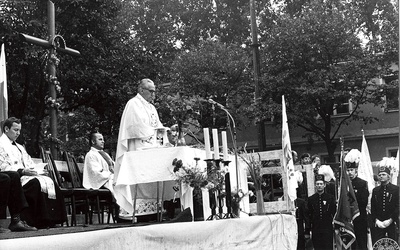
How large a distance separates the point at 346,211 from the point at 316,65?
1745cm

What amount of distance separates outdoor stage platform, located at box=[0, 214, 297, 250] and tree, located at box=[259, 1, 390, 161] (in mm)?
19940

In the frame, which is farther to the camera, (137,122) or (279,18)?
(279,18)

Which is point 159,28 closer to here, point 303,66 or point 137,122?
point 303,66

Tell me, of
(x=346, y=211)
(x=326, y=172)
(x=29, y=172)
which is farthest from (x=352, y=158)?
(x=29, y=172)

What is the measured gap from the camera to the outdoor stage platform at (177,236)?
16.3ft

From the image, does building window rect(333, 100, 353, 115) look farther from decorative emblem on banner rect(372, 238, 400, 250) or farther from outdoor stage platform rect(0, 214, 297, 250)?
outdoor stage platform rect(0, 214, 297, 250)

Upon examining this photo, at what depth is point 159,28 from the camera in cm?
3173

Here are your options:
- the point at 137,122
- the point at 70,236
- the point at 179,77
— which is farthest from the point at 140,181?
the point at 179,77

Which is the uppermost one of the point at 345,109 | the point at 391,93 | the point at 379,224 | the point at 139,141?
the point at 391,93

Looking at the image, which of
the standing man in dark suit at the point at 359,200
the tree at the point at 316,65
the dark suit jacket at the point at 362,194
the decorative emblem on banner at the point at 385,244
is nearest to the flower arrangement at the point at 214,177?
the decorative emblem on banner at the point at 385,244

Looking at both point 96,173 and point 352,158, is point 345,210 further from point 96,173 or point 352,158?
point 96,173

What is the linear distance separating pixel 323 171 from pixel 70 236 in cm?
829

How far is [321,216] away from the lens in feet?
40.6

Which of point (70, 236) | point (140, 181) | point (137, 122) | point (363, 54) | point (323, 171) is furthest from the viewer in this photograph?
point (363, 54)
